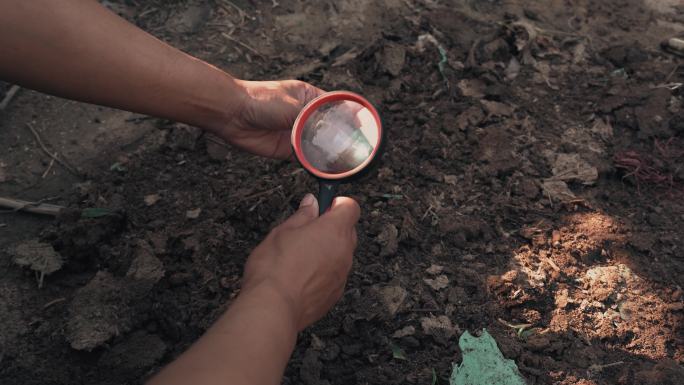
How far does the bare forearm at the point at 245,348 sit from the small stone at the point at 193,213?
110 centimetres

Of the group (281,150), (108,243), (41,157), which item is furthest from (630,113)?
(41,157)

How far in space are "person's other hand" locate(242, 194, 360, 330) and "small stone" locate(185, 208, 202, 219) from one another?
0.90 meters

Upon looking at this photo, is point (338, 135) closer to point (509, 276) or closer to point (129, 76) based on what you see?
point (129, 76)

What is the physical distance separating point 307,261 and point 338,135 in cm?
59

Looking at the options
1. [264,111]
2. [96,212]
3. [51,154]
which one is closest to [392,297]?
[264,111]

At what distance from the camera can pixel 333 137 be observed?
7.80ft

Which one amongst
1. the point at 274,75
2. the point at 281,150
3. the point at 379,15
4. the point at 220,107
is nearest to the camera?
the point at 220,107

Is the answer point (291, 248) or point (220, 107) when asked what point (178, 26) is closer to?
point (220, 107)

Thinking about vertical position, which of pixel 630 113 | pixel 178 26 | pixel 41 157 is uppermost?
pixel 630 113

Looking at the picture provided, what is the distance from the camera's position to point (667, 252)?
2.74m

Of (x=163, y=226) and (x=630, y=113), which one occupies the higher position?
(x=630, y=113)

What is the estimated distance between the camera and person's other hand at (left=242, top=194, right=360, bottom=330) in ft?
6.35

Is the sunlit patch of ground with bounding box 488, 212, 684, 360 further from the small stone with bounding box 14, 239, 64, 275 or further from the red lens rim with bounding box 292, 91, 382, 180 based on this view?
the small stone with bounding box 14, 239, 64, 275

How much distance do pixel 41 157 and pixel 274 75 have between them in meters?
1.32
